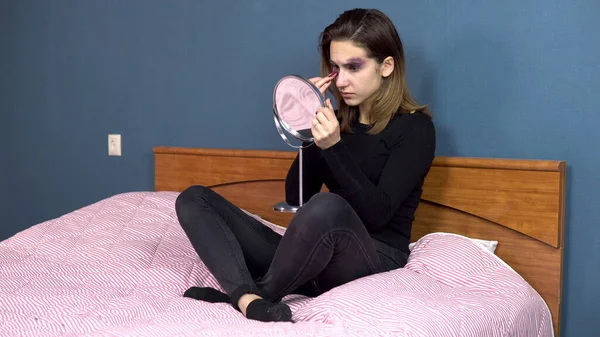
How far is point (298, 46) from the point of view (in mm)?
2285

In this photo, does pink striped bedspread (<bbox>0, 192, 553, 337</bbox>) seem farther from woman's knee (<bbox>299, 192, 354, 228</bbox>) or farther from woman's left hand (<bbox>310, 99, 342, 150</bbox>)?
woman's left hand (<bbox>310, 99, 342, 150</bbox>)

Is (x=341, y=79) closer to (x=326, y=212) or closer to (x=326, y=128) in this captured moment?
(x=326, y=128)

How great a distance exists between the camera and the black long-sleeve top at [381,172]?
1543 mm

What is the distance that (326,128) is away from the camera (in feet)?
4.90

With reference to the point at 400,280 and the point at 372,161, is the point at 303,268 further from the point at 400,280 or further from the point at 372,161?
the point at 372,161

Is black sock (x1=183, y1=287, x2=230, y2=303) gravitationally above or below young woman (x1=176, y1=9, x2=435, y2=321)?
below

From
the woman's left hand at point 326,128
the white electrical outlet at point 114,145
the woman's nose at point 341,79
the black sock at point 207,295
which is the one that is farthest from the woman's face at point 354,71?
the white electrical outlet at point 114,145

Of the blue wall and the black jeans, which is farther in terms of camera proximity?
the blue wall

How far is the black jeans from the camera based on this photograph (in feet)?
4.66

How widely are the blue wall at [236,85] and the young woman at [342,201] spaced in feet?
0.89

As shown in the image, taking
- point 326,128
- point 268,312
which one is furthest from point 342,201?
point 268,312

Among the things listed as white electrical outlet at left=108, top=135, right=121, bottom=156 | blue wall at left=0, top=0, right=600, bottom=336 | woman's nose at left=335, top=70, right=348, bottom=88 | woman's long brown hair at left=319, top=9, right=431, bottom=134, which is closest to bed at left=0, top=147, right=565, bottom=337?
blue wall at left=0, top=0, right=600, bottom=336

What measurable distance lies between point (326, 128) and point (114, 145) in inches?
59.0

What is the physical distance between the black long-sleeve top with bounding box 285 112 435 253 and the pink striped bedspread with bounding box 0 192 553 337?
4.2 inches
